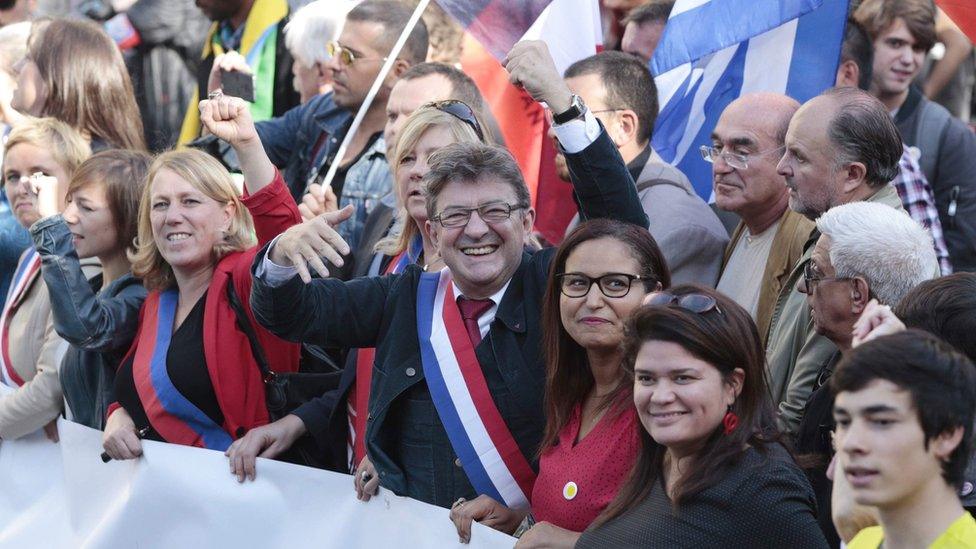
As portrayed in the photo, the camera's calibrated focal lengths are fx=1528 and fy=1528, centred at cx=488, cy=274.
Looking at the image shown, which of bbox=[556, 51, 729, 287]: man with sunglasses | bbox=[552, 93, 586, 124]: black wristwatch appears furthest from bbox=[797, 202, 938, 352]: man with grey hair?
bbox=[556, 51, 729, 287]: man with sunglasses

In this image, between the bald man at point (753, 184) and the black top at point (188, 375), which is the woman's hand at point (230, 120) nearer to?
the black top at point (188, 375)

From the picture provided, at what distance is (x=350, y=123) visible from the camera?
7168mm

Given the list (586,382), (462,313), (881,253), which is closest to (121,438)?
(462,313)

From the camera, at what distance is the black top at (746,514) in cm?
346

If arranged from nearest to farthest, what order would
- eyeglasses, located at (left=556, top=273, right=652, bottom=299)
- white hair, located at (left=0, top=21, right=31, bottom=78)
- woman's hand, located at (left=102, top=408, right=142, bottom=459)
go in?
eyeglasses, located at (left=556, top=273, right=652, bottom=299) < woman's hand, located at (left=102, top=408, right=142, bottom=459) < white hair, located at (left=0, top=21, right=31, bottom=78)

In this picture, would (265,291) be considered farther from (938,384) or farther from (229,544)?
(938,384)

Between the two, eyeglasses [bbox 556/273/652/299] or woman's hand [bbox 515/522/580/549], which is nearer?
woman's hand [bbox 515/522/580/549]

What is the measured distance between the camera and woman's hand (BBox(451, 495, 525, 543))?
4.27 metres

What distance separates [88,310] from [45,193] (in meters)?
1.10

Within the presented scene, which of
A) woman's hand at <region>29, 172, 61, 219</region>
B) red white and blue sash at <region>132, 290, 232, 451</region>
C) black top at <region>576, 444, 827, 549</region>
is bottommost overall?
red white and blue sash at <region>132, 290, 232, 451</region>

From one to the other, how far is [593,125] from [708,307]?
926 millimetres

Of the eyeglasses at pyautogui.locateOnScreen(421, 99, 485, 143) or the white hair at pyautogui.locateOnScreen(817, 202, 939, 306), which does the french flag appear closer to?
the eyeglasses at pyautogui.locateOnScreen(421, 99, 485, 143)

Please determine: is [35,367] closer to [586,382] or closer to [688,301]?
[586,382]

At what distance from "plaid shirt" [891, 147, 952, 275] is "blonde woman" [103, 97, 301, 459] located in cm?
250
